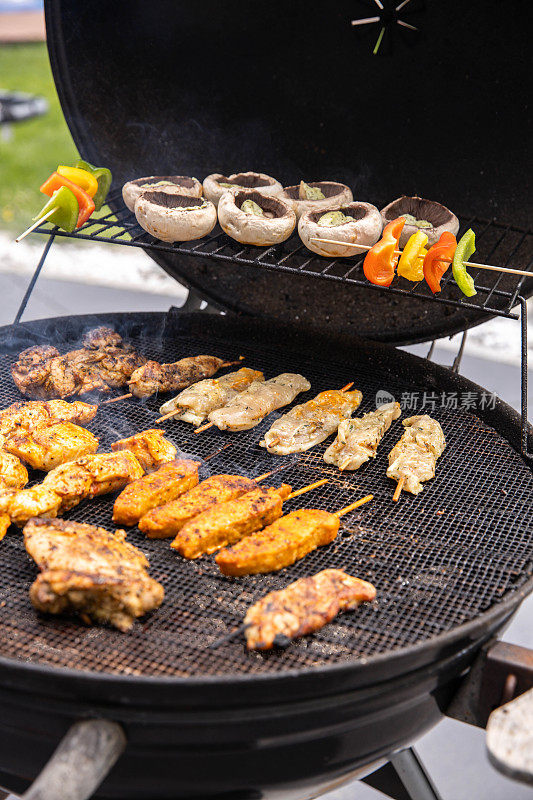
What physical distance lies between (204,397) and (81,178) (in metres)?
1.34

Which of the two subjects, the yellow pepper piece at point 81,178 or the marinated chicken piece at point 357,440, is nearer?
the marinated chicken piece at point 357,440

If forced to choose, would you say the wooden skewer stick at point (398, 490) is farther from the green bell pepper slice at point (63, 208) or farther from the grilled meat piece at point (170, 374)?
the green bell pepper slice at point (63, 208)

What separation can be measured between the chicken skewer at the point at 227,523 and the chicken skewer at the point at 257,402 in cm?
62

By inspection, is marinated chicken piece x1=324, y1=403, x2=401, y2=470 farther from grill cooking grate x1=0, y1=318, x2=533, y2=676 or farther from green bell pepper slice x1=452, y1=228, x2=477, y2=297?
green bell pepper slice x1=452, y1=228, x2=477, y2=297

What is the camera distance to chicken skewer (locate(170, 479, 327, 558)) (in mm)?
2918

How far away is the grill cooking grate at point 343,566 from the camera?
2.50 m

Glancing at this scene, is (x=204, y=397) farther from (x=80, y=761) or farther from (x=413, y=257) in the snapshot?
(x=80, y=761)

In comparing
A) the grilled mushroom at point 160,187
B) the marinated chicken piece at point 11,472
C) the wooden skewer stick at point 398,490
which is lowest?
the marinated chicken piece at point 11,472

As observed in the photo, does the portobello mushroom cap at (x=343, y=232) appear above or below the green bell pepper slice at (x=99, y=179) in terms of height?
above

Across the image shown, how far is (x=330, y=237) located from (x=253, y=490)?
1.22 meters

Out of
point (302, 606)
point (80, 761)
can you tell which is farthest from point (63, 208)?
point (80, 761)

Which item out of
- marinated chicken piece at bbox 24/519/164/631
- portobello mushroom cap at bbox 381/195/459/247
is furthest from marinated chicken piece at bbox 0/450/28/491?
portobello mushroom cap at bbox 381/195/459/247

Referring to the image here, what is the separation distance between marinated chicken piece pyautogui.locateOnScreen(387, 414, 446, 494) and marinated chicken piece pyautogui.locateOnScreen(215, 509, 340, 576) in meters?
0.48

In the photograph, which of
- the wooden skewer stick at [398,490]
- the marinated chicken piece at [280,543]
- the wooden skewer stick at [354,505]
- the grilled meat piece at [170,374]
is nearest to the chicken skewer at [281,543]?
the marinated chicken piece at [280,543]
